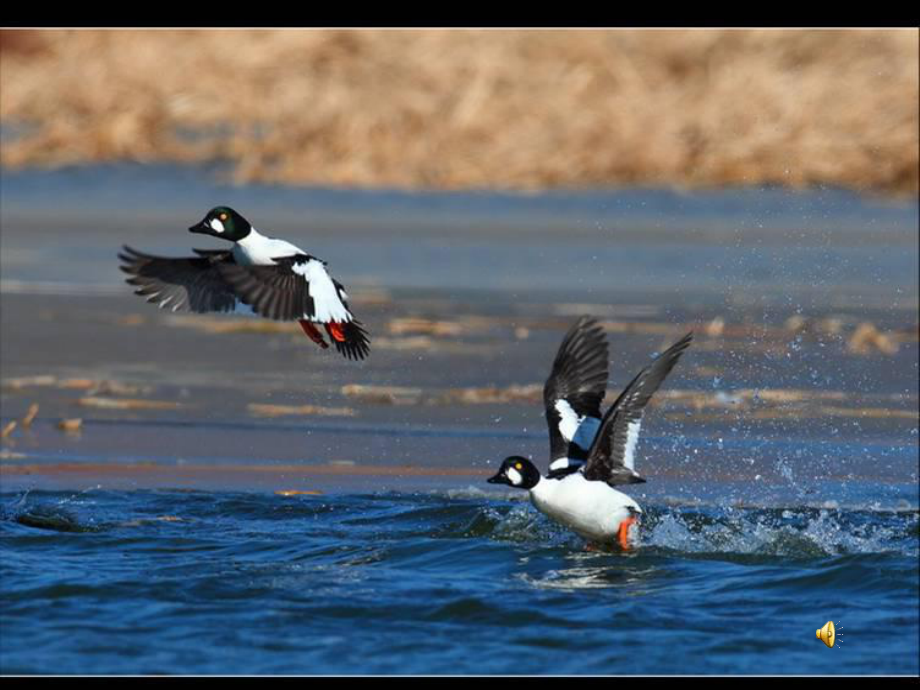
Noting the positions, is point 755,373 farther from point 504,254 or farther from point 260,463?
point 504,254

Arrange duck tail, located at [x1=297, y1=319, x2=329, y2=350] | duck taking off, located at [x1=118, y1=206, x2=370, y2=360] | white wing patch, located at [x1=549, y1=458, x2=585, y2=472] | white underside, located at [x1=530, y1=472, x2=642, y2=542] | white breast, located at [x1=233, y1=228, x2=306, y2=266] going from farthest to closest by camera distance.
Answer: duck tail, located at [x1=297, y1=319, x2=329, y2=350] < white breast, located at [x1=233, y1=228, x2=306, y2=266] < duck taking off, located at [x1=118, y1=206, x2=370, y2=360] < white wing patch, located at [x1=549, y1=458, x2=585, y2=472] < white underside, located at [x1=530, y1=472, x2=642, y2=542]

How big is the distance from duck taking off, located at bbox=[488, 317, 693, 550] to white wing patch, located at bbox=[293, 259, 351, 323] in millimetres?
920

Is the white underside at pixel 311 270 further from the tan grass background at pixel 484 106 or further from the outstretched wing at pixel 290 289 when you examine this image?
the tan grass background at pixel 484 106

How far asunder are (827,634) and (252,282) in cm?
287

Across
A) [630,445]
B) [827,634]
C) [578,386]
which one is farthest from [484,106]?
[827,634]

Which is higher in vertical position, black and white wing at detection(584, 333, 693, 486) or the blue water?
black and white wing at detection(584, 333, 693, 486)

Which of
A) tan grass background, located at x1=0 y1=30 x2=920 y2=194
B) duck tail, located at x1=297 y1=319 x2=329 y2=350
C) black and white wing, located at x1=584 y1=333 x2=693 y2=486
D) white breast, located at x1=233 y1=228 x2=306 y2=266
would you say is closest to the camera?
black and white wing, located at x1=584 y1=333 x2=693 y2=486

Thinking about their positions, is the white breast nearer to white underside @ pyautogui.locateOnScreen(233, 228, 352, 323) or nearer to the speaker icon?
white underside @ pyautogui.locateOnScreen(233, 228, 352, 323)

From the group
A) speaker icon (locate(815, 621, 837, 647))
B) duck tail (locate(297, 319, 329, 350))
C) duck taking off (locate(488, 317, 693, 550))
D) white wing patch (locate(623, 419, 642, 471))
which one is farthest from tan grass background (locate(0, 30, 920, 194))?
speaker icon (locate(815, 621, 837, 647))

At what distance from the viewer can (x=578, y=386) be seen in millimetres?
7535

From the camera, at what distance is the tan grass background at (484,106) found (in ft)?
65.8

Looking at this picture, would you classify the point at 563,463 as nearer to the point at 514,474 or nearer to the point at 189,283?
the point at 514,474

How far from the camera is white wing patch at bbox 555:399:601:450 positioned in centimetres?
740

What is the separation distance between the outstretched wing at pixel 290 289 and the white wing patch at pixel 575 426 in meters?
0.97
